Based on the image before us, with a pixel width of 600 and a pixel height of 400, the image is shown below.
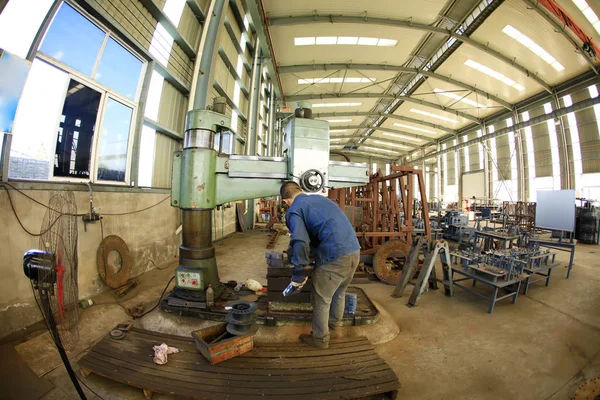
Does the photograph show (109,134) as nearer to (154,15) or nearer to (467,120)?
(154,15)

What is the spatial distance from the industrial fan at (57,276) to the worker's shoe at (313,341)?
1.46 m

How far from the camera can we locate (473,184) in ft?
52.6

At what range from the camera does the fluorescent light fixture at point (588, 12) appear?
262 inches

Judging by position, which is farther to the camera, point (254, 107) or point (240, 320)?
point (254, 107)

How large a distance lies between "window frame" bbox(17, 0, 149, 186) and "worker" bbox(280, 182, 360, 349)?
109 inches

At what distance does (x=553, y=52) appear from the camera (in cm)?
843

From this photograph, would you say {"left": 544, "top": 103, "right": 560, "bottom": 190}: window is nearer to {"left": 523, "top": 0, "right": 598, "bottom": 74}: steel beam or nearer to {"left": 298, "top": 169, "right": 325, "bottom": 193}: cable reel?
{"left": 523, "top": 0, "right": 598, "bottom": 74}: steel beam

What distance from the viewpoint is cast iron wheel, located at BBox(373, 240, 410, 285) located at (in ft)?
13.0

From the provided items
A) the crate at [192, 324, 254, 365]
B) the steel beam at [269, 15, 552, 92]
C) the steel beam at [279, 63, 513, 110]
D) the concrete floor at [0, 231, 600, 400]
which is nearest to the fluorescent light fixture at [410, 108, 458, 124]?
the steel beam at [279, 63, 513, 110]

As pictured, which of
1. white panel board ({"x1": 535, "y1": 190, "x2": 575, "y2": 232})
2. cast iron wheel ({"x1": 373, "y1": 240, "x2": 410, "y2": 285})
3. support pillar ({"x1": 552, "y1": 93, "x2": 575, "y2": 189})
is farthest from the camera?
support pillar ({"x1": 552, "y1": 93, "x2": 575, "y2": 189})

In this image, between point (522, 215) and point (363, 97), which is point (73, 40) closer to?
point (363, 97)

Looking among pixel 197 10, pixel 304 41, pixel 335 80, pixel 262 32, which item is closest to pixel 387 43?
pixel 335 80

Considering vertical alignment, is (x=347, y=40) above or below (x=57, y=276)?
above

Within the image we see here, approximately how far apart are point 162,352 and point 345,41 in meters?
9.75
